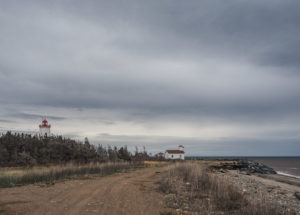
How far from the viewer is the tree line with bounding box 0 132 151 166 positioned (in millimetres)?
30719

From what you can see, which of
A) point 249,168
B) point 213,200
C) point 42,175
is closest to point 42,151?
point 42,175

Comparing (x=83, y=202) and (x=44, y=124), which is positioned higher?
(x=44, y=124)

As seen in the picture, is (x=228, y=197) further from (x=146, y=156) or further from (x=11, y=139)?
(x=146, y=156)

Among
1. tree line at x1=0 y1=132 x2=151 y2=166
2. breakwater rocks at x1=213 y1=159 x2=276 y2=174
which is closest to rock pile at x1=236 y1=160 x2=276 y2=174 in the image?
breakwater rocks at x1=213 y1=159 x2=276 y2=174

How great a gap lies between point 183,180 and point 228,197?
608 cm

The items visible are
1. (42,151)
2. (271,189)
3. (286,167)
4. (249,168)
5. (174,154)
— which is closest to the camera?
(271,189)

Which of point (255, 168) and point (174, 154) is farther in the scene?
point (174, 154)

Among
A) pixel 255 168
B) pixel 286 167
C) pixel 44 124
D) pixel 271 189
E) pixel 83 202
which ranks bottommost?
pixel 286 167

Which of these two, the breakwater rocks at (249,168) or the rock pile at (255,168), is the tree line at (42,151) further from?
the rock pile at (255,168)

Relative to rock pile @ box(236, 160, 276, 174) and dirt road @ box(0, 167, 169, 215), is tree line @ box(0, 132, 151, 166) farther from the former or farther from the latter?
rock pile @ box(236, 160, 276, 174)

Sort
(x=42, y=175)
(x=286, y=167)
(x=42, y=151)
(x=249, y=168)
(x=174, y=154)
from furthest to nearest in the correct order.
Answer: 1. (x=174, y=154)
2. (x=286, y=167)
3. (x=249, y=168)
4. (x=42, y=151)
5. (x=42, y=175)

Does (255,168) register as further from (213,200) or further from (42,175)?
(213,200)

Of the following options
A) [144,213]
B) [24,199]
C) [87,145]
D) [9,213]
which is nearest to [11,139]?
[87,145]

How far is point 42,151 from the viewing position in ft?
110
